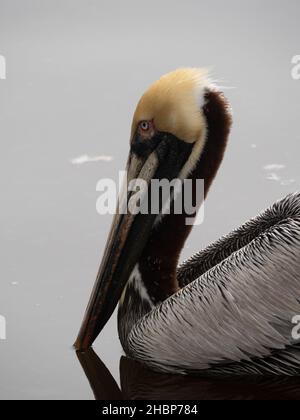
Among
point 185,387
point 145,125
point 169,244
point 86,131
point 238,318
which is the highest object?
point 86,131

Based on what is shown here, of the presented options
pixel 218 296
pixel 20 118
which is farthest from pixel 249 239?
pixel 20 118

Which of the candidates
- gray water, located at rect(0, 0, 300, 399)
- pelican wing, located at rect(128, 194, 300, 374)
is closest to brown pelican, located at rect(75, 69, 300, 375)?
pelican wing, located at rect(128, 194, 300, 374)

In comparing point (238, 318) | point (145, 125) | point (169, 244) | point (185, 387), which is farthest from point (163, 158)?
point (185, 387)

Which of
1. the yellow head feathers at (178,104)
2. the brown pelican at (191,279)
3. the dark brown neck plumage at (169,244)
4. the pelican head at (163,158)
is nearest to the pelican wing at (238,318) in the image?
the brown pelican at (191,279)

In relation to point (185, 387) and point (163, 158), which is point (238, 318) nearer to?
point (185, 387)

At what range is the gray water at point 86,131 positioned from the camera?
3906 mm

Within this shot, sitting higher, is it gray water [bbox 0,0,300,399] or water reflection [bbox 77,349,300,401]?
gray water [bbox 0,0,300,399]

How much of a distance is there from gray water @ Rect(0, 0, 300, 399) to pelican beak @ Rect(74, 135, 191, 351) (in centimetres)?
A: 13

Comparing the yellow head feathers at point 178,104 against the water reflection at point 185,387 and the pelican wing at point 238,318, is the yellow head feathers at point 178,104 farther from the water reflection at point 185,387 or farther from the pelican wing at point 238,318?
the water reflection at point 185,387

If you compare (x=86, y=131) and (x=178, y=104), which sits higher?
(x=86, y=131)

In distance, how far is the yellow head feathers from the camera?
11.7 ft

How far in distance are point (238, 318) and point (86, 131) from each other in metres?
2.63

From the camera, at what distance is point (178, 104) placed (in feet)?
11.6

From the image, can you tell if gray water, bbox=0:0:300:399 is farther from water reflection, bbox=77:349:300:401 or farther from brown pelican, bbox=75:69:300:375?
brown pelican, bbox=75:69:300:375
